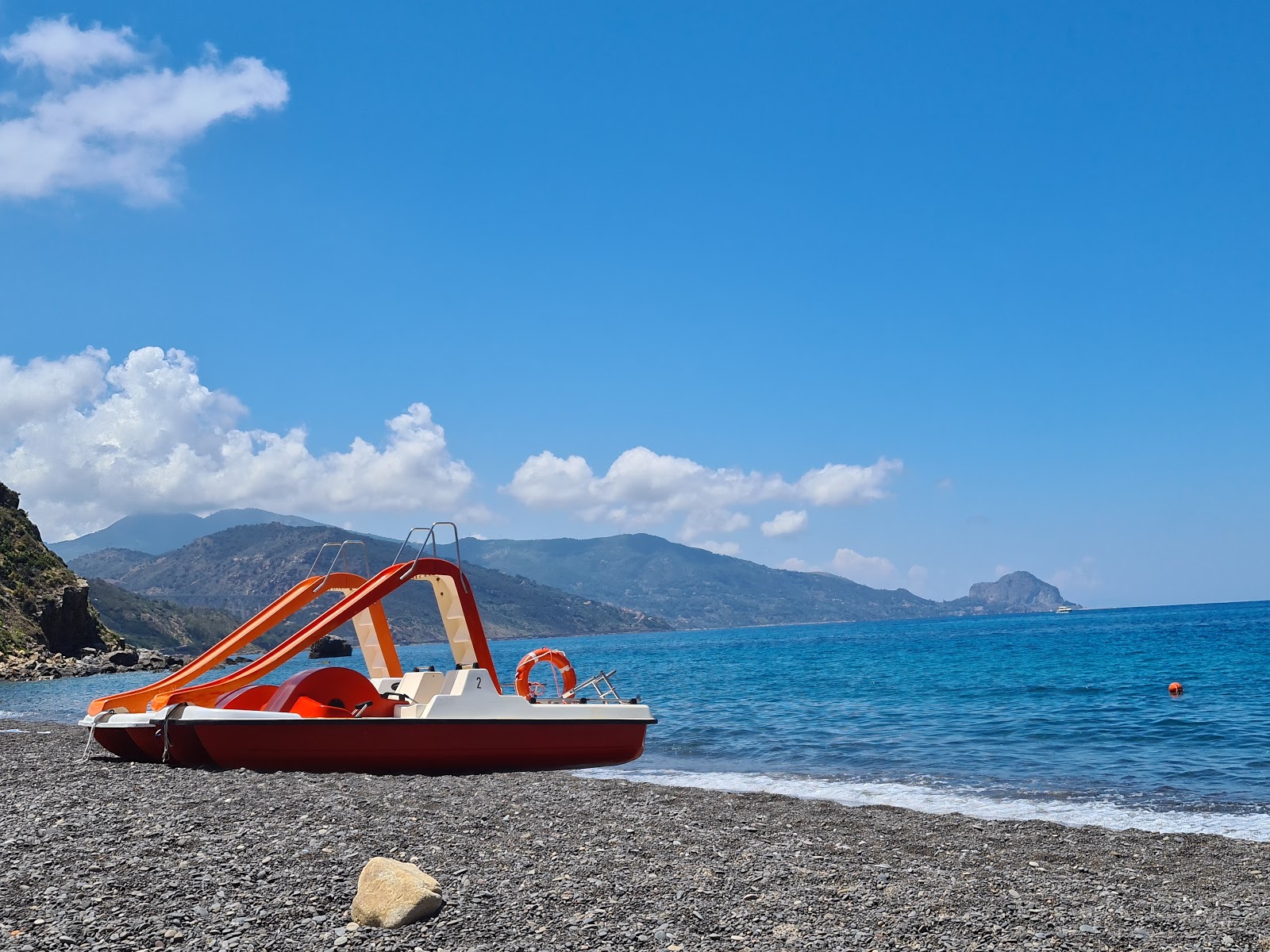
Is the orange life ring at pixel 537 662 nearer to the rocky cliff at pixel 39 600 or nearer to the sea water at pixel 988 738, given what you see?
the sea water at pixel 988 738

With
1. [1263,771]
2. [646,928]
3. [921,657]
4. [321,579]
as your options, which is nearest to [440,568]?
[321,579]

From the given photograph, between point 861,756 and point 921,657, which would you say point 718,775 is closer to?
point 861,756

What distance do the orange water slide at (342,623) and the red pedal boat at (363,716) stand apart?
3cm

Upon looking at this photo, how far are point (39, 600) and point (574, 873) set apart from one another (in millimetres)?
85788

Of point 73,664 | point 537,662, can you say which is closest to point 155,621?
point 73,664

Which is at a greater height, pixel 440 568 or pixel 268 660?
pixel 440 568

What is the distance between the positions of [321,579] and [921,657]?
64770 millimetres

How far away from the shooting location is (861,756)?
845 inches

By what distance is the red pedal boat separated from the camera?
1434 centimetres

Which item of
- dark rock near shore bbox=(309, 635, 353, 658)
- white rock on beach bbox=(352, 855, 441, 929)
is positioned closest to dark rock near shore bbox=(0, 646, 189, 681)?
dark rock near shore bbox=(309, 635, 353, 658)

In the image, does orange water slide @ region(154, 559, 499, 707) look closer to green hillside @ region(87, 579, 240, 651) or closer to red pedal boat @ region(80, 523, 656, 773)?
red pedal boat @ region(80, 523, 656, 773)

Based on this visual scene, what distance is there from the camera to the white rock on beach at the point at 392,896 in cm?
677

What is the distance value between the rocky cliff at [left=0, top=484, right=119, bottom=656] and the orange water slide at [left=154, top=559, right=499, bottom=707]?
66.9m

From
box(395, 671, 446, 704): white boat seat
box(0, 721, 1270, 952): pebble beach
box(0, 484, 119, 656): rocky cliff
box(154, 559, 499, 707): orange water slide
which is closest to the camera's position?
box(0, 721, 1270, 952): pebble beach
